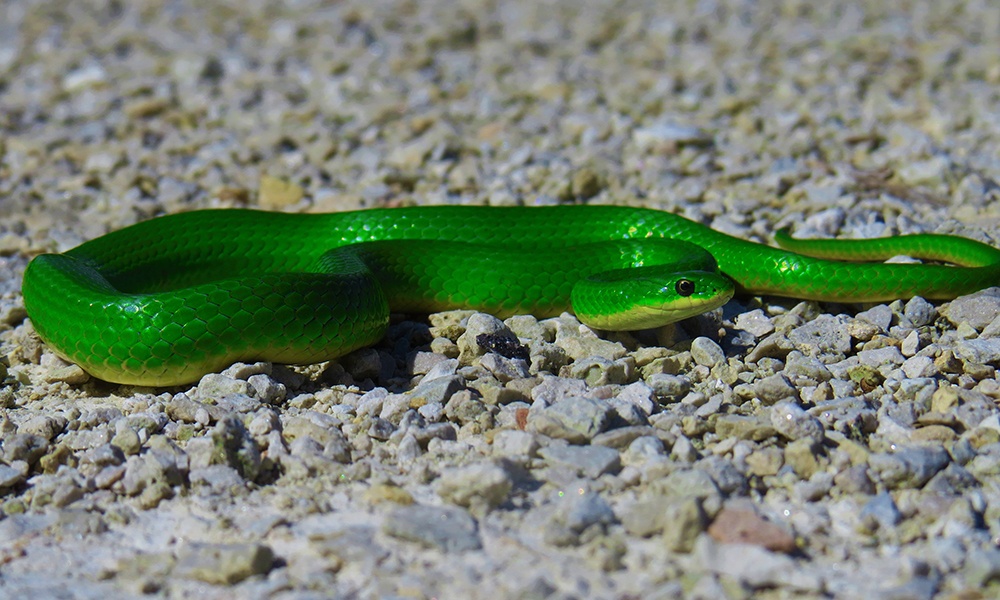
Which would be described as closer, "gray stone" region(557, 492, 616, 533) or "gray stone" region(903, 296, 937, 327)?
"gray stone" region(557, 492, 616, 533)

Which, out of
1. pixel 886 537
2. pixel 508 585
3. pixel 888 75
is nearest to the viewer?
pixel 508 585

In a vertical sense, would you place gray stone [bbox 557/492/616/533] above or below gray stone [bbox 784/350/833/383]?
above

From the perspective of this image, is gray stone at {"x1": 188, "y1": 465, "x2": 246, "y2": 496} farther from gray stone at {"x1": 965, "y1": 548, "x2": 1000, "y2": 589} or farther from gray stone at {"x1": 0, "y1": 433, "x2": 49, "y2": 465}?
gray stone at {"x1": 965, "y1": 548, "x2": 1000, "y2": 589}

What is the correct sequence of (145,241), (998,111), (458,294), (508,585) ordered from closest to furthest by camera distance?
(508,585) < (458,294) < (145,241) < (998,111)

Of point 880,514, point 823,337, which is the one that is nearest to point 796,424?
point 880,514

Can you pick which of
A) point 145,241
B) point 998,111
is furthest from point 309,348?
point 998,111

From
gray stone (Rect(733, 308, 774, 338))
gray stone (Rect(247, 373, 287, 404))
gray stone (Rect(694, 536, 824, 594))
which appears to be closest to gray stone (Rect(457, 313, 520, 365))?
gray stone (Rect(247, 373, 287, 404))

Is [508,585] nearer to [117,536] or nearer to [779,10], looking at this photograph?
[117,536]
